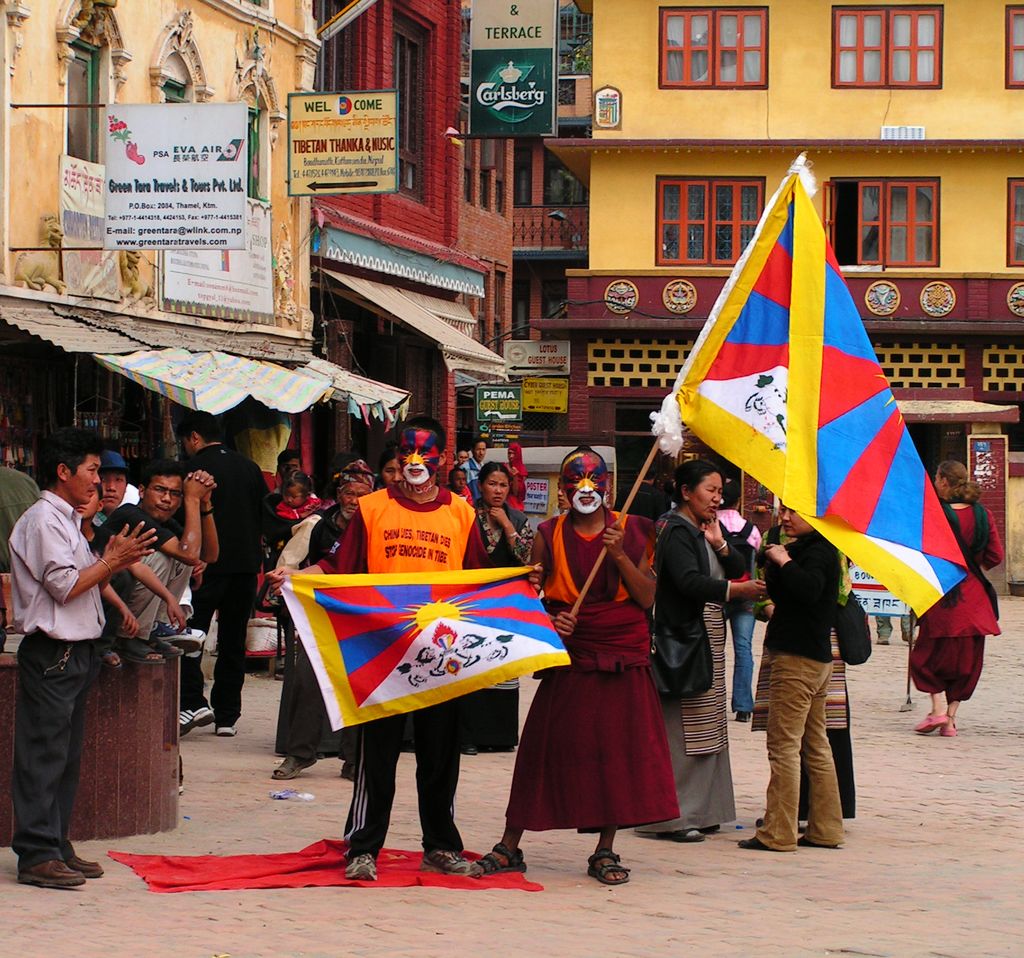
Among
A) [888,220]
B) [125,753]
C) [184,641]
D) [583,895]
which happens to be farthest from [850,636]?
[888,220]

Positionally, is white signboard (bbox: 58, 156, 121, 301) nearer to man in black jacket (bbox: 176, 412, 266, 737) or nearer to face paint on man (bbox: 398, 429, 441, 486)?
man in black jacket (bbox: 176, 412, 266, 737)

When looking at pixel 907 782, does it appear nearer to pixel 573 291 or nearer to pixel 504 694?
pixel 504 694

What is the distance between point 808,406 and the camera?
8.61 m

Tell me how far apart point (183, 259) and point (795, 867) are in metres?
13.5

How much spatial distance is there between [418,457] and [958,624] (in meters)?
6.50

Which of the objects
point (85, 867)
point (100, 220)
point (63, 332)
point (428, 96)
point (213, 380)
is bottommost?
point (85, 867)

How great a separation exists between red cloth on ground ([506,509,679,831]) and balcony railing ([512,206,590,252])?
47342 millimetres

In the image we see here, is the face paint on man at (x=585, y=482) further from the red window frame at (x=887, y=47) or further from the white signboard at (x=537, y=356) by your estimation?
the red window frame at (x=887, y=47)

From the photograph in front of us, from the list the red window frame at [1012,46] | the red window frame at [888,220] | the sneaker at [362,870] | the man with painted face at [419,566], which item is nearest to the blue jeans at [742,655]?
the man with painted face at [419,566]

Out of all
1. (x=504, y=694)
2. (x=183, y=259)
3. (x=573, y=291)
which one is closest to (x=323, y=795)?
(x=504, y=694)

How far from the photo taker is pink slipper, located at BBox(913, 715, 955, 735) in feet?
44.6

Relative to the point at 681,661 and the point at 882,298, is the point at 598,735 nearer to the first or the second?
the point at 681,661

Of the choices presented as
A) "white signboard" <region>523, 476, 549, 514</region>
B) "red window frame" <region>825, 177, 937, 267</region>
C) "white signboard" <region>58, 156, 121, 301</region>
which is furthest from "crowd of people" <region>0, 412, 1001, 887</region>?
"red window frame" <region>825, 177, 937, 267</region>

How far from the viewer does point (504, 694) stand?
12.3 meters
